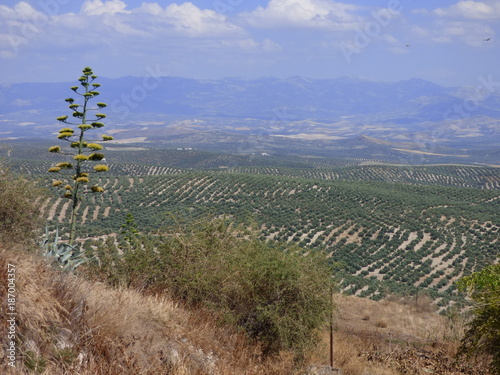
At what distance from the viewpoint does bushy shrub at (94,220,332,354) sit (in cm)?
825

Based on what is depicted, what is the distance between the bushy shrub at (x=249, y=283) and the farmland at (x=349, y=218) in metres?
1.88

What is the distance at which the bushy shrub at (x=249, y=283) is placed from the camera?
27.1 ft

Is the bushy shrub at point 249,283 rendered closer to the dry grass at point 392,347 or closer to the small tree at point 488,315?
the dry grass at point 392,347

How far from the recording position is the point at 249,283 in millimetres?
8453

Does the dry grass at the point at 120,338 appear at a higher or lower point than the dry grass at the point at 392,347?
higher

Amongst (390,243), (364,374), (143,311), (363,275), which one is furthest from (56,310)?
(390,243)

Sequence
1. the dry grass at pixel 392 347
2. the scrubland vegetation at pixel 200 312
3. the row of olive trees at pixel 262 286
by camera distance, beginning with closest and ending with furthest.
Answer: the scrubland vegetation at pixel 200 312, the row of olive trees at pixel 262 286, the dry grass at pixel 392 347

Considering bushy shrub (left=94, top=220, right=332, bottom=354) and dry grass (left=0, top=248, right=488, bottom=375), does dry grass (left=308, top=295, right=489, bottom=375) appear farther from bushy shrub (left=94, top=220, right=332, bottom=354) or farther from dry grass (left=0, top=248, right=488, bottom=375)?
bushy shrub (left=94, top=220, right=332, bottom=354)

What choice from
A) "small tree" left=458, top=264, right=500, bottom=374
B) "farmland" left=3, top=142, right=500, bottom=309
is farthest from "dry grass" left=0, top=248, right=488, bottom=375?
"farmland" left=3, top=142, right=500, bottom=309

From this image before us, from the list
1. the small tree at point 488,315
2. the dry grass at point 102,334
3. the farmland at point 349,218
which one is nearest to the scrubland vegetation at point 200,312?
the dry grass at point 102,334

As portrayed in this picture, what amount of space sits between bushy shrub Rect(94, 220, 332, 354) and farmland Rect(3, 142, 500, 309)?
188 cm

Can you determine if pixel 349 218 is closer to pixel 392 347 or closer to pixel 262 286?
pixel 392 347

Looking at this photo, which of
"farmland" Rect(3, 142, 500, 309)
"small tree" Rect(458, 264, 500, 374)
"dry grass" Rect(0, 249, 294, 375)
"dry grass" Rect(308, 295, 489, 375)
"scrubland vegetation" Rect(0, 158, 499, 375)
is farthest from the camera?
"farmland" Rect(3, 142, 500, 309)

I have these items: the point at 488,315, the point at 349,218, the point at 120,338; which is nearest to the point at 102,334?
the point at 120,338
